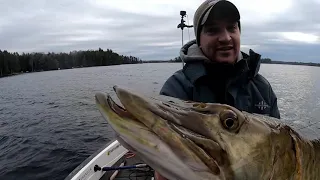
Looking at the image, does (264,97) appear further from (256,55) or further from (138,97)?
(138,97)

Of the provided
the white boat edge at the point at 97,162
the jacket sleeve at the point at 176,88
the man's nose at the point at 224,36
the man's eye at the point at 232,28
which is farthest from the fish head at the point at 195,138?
the white boat edge at the point at 97,162

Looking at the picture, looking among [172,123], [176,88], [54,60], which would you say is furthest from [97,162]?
[54,60]

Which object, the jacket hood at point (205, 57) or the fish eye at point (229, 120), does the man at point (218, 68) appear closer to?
the jacket hood at point (205, 57)

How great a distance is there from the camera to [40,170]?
10602 mm

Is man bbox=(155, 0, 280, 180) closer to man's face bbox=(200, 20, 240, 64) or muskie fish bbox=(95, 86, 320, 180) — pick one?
man's face bbox=(200, 20, 240, 64)

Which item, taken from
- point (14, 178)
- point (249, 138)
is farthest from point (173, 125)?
point (14, 178)

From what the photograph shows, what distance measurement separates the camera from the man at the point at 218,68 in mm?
3158

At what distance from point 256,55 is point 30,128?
16144 mm

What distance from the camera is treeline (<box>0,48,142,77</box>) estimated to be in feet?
347

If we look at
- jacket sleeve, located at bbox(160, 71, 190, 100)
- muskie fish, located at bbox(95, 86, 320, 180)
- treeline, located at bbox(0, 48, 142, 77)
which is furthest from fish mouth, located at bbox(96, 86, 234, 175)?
treeline, located at bbox(0, 48, 142, 77)

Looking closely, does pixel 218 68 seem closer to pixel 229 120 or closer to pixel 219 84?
pixel 219 84

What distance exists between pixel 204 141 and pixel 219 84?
1.58 metres

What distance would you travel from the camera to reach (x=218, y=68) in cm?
328

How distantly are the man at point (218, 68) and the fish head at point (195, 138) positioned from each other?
1206mm
